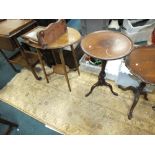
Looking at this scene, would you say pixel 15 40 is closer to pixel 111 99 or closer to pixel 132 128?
pixel 111 99

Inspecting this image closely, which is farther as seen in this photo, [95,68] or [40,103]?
[95,68]

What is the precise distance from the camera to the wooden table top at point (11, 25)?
193cm

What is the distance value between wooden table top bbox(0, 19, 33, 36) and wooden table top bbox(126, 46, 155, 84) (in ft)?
4.41

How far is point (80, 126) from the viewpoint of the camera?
1.89 m

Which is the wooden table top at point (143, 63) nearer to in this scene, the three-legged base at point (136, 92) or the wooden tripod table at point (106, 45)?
the wooden tripod table at point (106, 45)

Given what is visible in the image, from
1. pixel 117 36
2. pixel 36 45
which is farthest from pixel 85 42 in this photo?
pixel 36 45

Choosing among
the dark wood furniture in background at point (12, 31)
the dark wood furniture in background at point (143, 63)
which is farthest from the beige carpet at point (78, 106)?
the dark wood furniture in background at point (143, 63)

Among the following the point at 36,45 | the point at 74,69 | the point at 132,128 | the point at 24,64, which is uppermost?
the point at 36,45

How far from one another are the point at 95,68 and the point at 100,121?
0.77 meters

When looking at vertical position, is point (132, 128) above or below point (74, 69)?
below

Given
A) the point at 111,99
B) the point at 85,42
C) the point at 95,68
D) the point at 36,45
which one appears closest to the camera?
the point at 85,42

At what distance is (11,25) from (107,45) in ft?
4.11

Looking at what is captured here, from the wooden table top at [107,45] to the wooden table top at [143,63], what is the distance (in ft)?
0.28

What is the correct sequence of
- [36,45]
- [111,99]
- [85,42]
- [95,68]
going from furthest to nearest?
[95,68] < [111,99] < [36,45] < [85,42]
